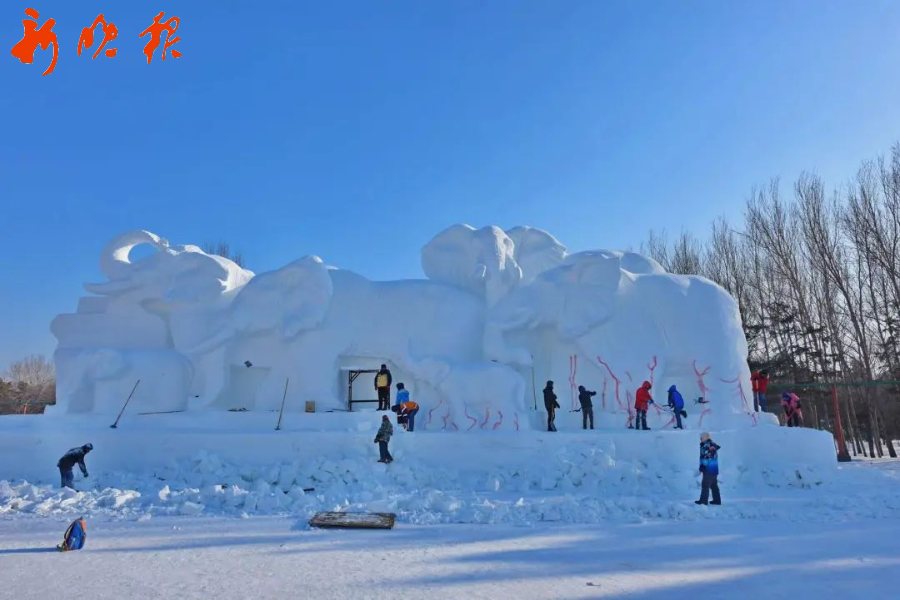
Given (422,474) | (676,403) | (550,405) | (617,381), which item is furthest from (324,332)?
(676,403)

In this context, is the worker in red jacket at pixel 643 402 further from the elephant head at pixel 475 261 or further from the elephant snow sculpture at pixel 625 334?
the elephant head at pixel 475 261

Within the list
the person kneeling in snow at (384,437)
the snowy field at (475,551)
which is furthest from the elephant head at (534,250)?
the snowy field at (475,551)

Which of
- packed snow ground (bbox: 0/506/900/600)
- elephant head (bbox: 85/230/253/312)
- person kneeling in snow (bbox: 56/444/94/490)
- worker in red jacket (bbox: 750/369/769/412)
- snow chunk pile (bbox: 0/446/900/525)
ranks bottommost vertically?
packed snow ground (bbox: 0/506/900/600)

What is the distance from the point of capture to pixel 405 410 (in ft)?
41.3

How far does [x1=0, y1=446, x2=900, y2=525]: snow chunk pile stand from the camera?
7.98 meters

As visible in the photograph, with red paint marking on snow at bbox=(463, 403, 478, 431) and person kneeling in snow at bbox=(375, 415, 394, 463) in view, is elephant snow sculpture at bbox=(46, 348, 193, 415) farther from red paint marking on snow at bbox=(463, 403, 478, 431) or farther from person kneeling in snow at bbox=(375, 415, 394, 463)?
red paint marking on snow at bbox=(463, 403, 478, 431)

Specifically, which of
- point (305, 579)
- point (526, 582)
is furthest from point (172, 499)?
point (526, 582)

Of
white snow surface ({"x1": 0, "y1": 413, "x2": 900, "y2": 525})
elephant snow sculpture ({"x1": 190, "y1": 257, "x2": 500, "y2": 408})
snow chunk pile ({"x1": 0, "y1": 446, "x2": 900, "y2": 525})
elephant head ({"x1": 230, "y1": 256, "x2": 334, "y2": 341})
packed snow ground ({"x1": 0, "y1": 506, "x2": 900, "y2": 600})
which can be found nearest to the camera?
packed snow ground ({"x1": 0, "y1": 506, "x2": 900, "y2": 600})

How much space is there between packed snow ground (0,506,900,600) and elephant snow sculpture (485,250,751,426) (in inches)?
238

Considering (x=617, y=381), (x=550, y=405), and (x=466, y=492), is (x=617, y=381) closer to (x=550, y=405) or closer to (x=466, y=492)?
(x=550, y=405)

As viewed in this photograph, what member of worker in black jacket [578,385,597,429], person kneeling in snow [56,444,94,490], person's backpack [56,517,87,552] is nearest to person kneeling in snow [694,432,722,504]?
worker in black jacket [578,385,597,429]

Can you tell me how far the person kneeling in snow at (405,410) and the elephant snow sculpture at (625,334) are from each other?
2402mm

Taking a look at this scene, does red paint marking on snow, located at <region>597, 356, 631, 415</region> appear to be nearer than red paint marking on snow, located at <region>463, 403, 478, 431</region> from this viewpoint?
No

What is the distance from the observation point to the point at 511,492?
9852mm
